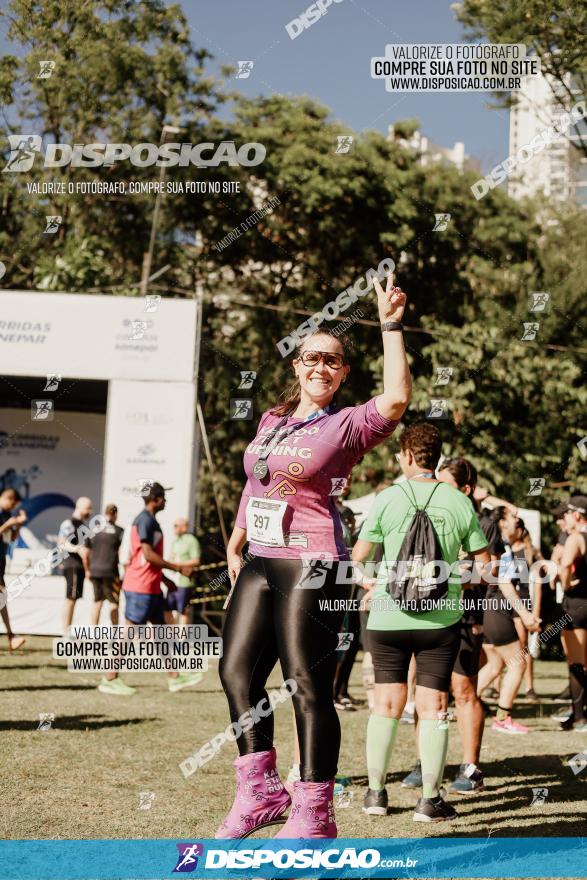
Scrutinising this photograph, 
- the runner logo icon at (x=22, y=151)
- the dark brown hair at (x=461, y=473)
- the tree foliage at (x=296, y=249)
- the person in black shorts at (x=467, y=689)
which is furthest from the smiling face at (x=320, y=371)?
the runner logo icon at (x=22, y=151)

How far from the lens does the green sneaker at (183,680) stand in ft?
34.6

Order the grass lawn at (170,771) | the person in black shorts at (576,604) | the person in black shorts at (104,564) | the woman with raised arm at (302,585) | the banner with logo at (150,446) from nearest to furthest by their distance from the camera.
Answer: the woman with raised arm at (302,585) → the grass lawn at (170,771) → the person in black shorts at (576,604) → the person in black shorts at (104,564) → the banner with logo at (150,446)

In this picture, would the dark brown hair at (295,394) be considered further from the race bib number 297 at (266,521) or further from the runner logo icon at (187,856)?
the runner logo icon at (187,856)

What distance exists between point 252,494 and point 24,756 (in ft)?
11.2

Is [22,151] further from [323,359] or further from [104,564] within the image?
[323,359]

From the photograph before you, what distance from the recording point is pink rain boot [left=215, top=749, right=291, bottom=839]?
367cm

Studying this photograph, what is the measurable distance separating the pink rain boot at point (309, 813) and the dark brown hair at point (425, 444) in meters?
2.21

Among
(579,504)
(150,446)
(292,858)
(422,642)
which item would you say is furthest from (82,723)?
(150,446)

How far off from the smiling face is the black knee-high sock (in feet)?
20.0

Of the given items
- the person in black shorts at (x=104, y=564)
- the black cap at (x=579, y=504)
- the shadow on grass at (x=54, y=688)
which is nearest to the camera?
the black cap at (x=579, y=504)

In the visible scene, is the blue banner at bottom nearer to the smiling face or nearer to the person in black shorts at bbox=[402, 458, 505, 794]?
the person in black shorts at bbox=[402, 458, 505, 794]

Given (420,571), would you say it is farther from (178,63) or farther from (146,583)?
(178,63)

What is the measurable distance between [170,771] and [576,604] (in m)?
4.30

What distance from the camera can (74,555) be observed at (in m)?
13.5
